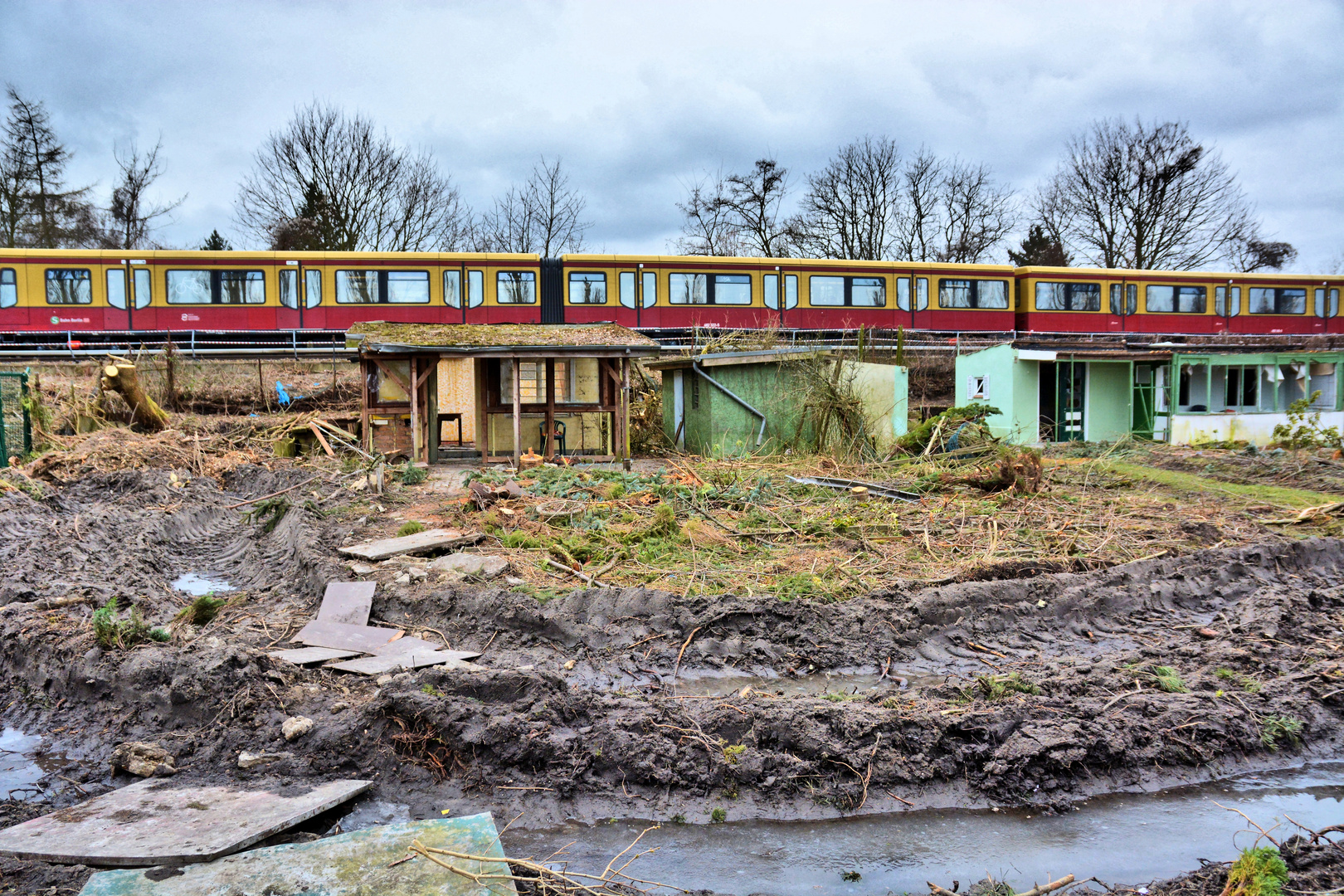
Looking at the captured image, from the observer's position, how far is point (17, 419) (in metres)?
14.6

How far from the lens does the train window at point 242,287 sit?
70.7 feet

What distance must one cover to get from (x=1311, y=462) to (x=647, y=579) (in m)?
14.2

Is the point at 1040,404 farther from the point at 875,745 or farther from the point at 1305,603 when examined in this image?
the point at 875,745

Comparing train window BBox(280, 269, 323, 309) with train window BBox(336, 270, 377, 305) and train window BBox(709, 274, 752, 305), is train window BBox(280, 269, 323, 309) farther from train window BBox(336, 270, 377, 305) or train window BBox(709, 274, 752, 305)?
train window BBox(709, 274, 752, 305)

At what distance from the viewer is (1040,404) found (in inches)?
840

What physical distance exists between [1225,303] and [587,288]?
67.7 ft

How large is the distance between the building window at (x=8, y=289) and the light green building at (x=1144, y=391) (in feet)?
79.7

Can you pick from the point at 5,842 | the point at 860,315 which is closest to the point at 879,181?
the point at 860,315

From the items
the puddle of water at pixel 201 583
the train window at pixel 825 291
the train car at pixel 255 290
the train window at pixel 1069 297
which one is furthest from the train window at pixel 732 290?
the puddle of water at pixel 201 583

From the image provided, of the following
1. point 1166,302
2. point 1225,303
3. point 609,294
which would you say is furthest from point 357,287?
point 1225,303

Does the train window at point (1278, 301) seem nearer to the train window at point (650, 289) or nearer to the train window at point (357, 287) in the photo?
the train window at point (650, 289)

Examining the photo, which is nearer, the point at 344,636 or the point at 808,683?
the point at 808,683

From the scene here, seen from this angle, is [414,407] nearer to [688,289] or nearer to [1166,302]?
[688,289]

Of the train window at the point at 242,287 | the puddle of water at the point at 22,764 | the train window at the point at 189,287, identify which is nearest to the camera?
the puddle of water at the point at 22,764
